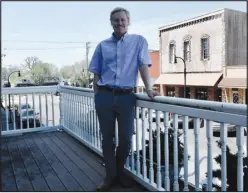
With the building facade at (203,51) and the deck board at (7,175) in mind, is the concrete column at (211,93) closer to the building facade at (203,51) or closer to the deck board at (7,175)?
the building facade at (203,51)

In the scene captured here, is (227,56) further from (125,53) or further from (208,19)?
(125,53)

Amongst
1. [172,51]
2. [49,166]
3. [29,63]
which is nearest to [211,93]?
[172,51]

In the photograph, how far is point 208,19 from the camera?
17.9 m

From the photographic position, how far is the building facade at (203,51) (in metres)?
17.4

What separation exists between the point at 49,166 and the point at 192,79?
681 inches

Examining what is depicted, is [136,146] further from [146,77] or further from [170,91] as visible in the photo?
[170,91]

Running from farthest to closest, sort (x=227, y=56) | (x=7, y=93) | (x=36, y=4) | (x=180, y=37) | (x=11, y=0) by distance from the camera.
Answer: (x=180, y=37) < (x=227, y=56) < (x=7, y=93) < (x=36, y=4) < (x=11, y=0)

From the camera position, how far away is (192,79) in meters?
19.3

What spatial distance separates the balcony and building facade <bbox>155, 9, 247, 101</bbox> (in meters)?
14.7

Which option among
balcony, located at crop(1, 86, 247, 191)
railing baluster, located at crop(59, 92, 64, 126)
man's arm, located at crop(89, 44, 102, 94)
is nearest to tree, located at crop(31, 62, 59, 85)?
railing baluster, located at crop(59, 92, 64, 126)

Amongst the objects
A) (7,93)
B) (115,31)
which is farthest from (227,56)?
(115,31)

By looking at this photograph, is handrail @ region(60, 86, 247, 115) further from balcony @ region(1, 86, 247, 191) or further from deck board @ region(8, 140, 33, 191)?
deck board @ region(8, 140, 33, 191)

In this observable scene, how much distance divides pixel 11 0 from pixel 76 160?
178cm

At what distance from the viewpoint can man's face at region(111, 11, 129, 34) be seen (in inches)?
83.0
